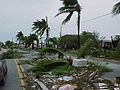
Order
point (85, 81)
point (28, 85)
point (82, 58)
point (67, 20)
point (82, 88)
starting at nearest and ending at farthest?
point (82, 88)
point (85, 81)
point (28, 85)
point (82, 58)
point (67, 20)

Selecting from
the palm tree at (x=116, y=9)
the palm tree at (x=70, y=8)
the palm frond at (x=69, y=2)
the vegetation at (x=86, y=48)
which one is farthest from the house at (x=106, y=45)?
the vegetation at (x=86, y=48)

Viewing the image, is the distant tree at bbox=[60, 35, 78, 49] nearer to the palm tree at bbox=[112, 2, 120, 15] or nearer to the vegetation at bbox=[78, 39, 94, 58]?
the palm tree at bbox=[112, 2, 120, 15]

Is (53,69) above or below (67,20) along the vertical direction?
below

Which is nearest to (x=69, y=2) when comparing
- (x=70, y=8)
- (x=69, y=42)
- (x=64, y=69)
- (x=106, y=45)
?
(x=70, y=8)

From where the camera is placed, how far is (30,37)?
109 m

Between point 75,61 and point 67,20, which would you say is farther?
point 67,20

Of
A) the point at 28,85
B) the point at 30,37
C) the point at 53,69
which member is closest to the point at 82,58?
the point at 53,69

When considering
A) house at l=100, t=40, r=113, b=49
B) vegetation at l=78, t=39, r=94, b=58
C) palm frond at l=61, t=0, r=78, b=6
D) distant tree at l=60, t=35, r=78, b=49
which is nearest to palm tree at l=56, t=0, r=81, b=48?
palm frond at l=61, t=0, r=78, b=6

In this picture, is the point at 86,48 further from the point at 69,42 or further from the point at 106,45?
the point at 69,42

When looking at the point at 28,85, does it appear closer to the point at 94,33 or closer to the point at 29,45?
the point at 94,33

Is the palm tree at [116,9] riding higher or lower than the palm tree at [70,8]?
lower

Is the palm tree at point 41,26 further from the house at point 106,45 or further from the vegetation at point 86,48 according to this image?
the vegetation at point 86,48

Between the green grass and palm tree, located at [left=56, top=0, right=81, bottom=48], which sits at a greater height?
palm tree, located at [left=56, top=0, right=81, bottom=48]

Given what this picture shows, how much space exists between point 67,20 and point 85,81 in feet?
98.8
